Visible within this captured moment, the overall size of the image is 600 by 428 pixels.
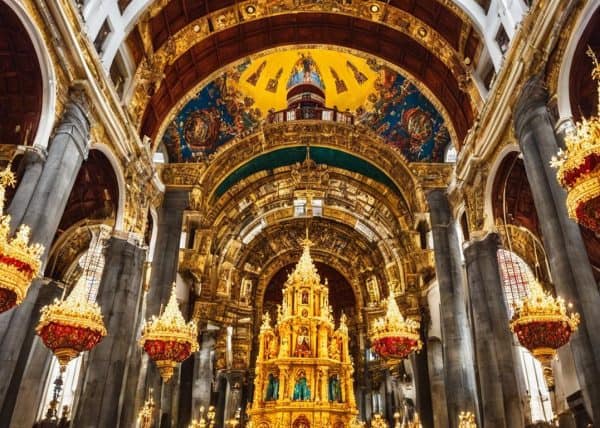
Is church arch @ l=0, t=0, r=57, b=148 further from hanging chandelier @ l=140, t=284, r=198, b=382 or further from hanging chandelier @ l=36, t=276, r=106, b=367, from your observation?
hanging chandelier @ l=140, t=284, r=198, b=382

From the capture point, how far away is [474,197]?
43.1ft

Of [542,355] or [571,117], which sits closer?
[542,355]

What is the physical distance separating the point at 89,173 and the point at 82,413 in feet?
20.9

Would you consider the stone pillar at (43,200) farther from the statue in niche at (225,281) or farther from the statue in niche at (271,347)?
the statue in niche at (225,281)

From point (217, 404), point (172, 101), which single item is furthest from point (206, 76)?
point (217, 404)

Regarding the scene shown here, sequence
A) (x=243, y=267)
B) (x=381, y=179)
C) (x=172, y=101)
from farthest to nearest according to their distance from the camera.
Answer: (x=243, y=267) < (x=381, y=179) < (x=172, y=101)

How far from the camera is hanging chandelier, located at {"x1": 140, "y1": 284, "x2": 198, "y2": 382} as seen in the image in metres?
10.7

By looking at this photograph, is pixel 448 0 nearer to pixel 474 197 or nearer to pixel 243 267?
pixel 474 197

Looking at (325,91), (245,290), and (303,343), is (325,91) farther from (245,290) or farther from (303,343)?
(303,343)

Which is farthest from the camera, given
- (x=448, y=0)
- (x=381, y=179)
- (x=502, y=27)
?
(x=381, y=179)

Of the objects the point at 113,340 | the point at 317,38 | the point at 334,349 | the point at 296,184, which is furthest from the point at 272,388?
the point at 317,38

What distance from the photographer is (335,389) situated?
714 inches

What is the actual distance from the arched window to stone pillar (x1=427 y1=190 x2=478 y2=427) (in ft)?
4.66

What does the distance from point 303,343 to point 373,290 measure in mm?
7202
